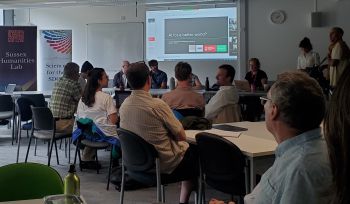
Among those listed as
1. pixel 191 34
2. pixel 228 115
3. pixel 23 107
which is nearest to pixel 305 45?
pixel 191 34

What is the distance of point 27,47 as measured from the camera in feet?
30.8

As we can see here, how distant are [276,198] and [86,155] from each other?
14.0 ft

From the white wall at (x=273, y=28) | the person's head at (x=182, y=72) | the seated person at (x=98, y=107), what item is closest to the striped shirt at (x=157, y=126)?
the person's head at (x=182, y=72)

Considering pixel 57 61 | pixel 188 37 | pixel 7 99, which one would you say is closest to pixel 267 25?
pixel 188 37

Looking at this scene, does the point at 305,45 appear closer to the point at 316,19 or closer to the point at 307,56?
the point at 307,56

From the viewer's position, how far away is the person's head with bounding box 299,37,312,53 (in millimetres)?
8562

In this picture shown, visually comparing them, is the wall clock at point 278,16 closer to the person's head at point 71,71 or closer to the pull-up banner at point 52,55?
the pull-up banner at point 52,55

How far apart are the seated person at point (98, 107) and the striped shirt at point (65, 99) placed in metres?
0.59

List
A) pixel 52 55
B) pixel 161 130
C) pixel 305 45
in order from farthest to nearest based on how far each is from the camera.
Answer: pixel 52 55 → pixel 305 45 → pixel 161 130

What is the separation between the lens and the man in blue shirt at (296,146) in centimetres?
151

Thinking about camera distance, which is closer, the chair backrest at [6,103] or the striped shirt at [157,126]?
the striped shirt at [157,126]

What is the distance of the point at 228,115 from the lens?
4.64 m

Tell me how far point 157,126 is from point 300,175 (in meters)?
2.02

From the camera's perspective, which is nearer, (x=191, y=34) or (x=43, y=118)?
(x=43, y=118)
